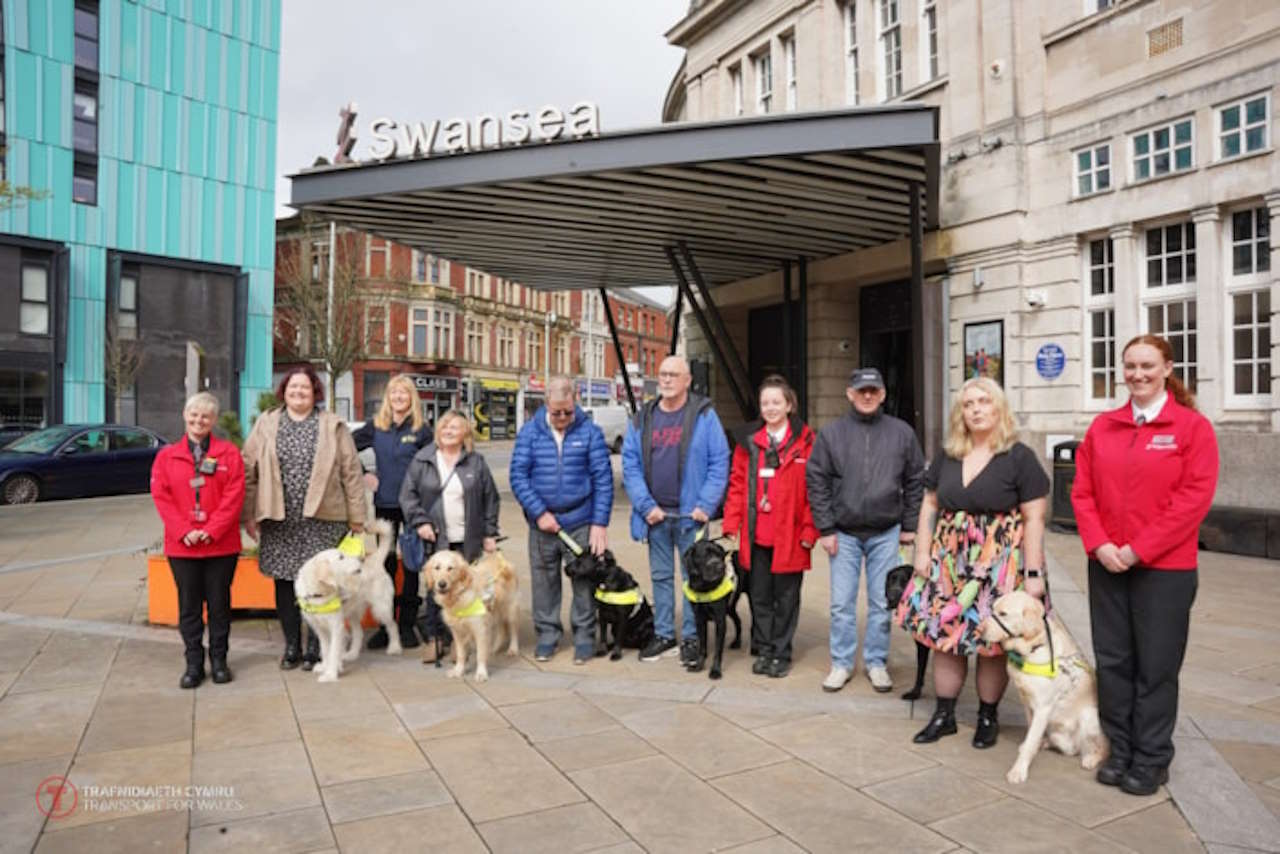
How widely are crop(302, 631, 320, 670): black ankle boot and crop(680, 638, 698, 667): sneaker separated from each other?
2289 mm

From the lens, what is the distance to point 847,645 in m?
5.16

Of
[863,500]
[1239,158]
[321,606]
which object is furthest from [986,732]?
[1239,158]

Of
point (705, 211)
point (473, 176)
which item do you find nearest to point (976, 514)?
point (473, 176)

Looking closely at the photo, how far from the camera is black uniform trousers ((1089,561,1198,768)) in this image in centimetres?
367

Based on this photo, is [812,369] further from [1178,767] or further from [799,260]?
[1178,767]

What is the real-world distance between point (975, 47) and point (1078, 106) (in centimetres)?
204

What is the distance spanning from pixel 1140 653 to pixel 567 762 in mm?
2519

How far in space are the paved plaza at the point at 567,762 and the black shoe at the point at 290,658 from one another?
0.47ft

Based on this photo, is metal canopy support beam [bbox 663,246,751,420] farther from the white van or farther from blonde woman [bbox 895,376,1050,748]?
the white van

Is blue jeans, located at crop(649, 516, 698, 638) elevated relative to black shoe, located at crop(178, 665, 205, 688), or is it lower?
elevated

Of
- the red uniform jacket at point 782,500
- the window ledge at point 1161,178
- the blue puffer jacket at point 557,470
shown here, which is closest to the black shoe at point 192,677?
the blue puffer jacket at point 557,470

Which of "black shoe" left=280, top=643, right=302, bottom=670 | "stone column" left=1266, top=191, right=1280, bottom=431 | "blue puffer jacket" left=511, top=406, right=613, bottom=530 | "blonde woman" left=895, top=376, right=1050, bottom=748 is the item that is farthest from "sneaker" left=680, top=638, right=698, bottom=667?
"stone column" left=1266, top=191, right=1280, bottom=431

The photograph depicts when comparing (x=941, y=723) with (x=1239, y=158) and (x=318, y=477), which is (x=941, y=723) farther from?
(x=1239, y=158)

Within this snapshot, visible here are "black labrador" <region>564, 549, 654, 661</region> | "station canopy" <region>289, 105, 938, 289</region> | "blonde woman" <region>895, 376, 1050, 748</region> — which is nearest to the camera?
"blonde woman" <region>895, 376, 1050, 748</region>
